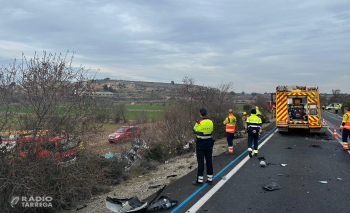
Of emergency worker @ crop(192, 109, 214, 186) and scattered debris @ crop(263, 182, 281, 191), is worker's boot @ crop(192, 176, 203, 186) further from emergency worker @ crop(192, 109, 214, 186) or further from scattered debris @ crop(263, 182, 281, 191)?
scattered debris @ crop(263, 182, 281, 191)

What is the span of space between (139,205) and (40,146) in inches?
109

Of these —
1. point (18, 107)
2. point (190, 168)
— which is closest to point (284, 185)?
point (190, 168)

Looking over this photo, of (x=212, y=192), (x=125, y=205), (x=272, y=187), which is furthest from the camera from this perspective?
(x=272, y=187)

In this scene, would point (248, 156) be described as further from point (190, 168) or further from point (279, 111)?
point (279, 111)

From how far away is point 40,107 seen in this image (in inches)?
267

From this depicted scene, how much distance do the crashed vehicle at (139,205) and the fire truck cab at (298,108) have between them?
1345cm

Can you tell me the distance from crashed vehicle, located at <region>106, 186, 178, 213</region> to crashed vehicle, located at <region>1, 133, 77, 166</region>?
6.16 feet

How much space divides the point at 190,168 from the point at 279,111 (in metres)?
10.5

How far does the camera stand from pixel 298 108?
17781 millimetres

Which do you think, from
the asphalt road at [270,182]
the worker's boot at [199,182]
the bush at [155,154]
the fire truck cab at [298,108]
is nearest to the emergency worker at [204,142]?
the worker's boot at [199,182]

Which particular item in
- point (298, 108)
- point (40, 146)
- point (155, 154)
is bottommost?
point (155, 154)

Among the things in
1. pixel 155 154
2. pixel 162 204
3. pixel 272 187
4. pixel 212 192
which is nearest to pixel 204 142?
pixel 212 192

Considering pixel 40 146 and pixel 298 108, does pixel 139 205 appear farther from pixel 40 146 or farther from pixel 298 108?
pixel 298 108

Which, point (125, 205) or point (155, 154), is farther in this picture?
point (155, 154)
